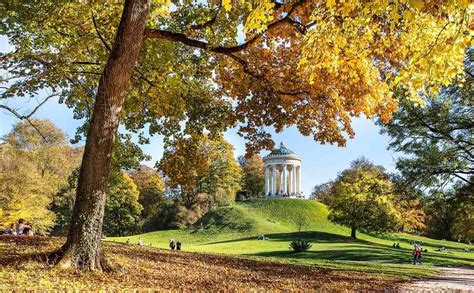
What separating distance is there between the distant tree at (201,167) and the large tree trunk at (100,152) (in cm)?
608

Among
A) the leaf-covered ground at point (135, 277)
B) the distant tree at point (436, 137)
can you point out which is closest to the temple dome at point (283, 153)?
the distant tree at point (436, 137)

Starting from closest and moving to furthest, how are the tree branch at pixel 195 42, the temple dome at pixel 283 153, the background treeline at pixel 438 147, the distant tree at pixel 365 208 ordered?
the tree branch at pixel 195 42, the background treeline at pixel 438 147, the distant tree at pixel 365 208, the temple dome at pixel 283 153

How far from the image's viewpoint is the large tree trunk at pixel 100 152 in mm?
7223

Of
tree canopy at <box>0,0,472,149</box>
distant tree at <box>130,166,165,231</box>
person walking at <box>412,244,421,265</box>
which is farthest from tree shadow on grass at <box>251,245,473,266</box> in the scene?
distant tree at <box>130,166,165,231</box>

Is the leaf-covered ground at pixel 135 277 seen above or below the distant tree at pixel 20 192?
below

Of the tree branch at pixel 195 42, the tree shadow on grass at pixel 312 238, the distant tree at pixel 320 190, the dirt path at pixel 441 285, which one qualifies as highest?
the distant tree at pixel 320 190

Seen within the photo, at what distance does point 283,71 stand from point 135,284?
6.65 meters

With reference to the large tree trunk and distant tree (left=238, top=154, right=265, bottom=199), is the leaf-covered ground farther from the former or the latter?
distant tree (left=238, top=154, right=265, bottom=199)

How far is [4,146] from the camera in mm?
33781

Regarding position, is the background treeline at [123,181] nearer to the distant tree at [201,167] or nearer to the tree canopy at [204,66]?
the distant tree at [201,167]

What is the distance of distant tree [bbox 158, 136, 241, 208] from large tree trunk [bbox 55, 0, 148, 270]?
6.08 m

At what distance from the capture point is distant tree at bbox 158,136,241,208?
13.9m

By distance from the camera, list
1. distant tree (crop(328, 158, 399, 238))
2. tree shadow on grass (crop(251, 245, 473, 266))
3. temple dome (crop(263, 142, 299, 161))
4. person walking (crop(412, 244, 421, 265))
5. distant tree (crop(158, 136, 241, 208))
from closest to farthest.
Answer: distant tree (crop(158, 136, 241, 208))
person walking (crop(412, 244, 421, 265))
tree shadow on grass (crop(251, 245, 473, 266))
distant tree (crop(328, 158, 399, 238))
temple dome (crop(263, 142, 299, 161))

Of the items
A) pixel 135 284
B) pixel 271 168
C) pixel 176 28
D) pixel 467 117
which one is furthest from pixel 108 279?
pixel 271 168
